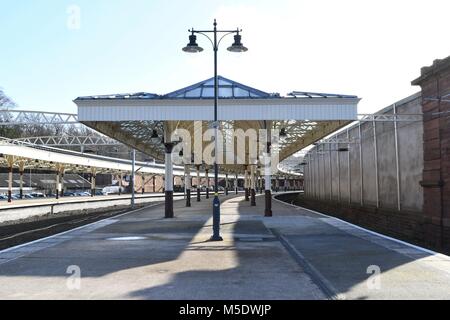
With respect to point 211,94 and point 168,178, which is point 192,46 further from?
point 168,178

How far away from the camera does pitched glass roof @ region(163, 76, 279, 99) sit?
79.6ft

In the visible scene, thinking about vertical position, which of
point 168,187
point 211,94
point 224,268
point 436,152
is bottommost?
point 224,268

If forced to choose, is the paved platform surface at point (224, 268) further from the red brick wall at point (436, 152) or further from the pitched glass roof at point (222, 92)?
the pitched glass roof at point (222, 92)

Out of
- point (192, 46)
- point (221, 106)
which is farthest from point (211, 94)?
point (192, 46)

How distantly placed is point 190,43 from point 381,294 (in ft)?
38.1

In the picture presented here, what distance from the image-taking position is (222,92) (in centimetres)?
2512

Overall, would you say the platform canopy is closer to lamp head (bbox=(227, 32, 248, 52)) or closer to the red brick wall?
the red brick wall

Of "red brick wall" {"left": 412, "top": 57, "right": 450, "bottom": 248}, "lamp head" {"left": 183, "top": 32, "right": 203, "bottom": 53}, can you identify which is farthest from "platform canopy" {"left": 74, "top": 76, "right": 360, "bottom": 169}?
"lamp head" {"left": 183, "top": 32, "right": 203, "bottom": 53}

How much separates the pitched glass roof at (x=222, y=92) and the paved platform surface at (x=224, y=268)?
27.4 feet

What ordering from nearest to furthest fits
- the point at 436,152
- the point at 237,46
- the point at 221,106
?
the point at 237,46
the point at 436,152
the point at 221,106

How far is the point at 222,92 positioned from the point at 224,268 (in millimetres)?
15129

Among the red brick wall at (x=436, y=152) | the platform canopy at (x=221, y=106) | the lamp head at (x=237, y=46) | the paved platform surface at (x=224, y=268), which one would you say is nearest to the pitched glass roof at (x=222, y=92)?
the platform canopy at (x=221, y=106)

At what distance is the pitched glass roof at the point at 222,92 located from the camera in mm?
24250

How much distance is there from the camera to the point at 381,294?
27.3 ft
